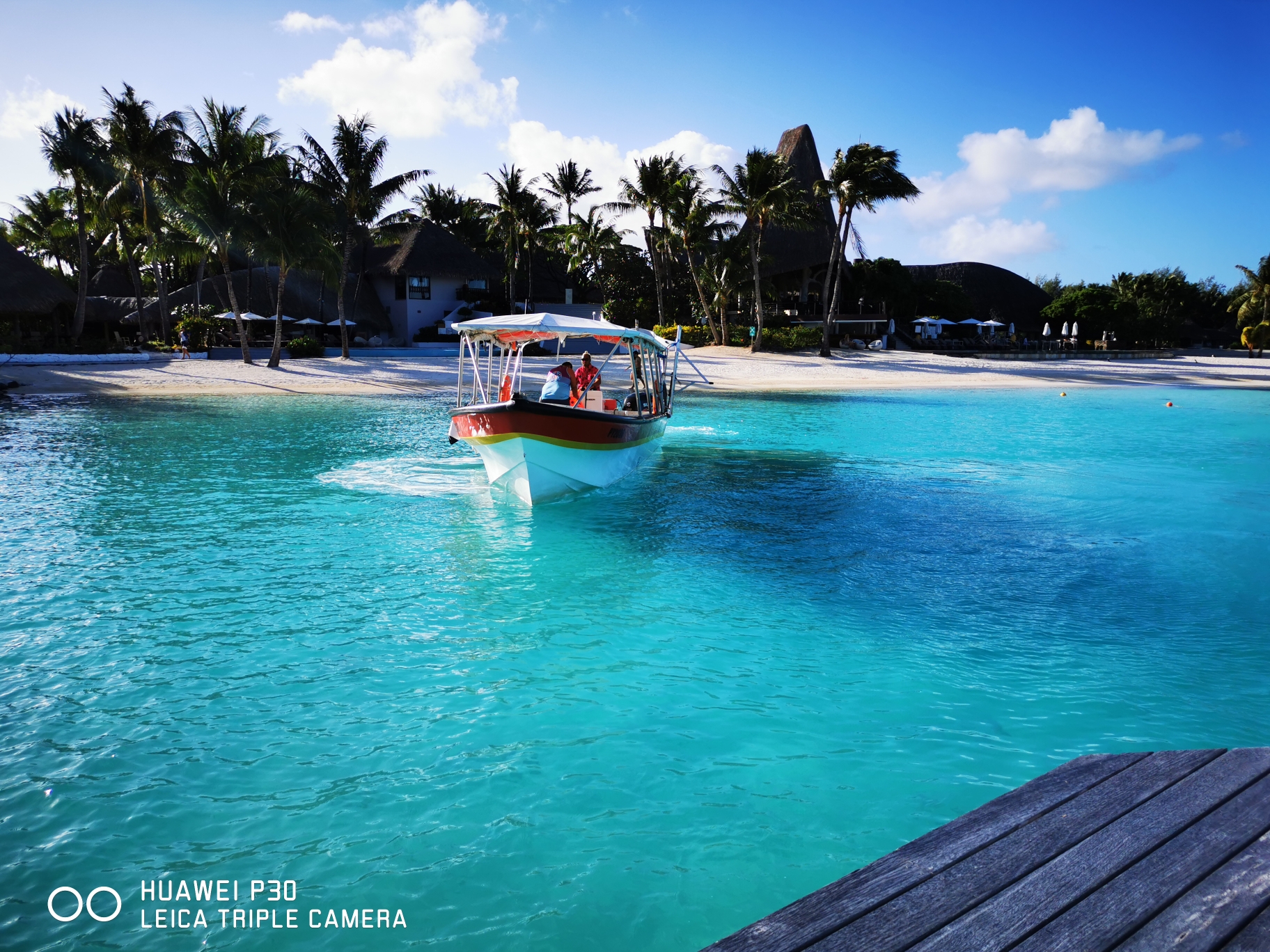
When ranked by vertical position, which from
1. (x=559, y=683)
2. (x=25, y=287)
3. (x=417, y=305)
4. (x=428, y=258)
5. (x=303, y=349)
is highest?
(x=428, y=258)

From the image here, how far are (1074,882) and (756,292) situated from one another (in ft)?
138

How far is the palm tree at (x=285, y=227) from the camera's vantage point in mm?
33250

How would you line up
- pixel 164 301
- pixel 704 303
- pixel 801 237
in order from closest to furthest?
pixel 164 301 → pixel 704 303 → pixel 801 237

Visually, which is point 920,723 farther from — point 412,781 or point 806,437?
point 806,437

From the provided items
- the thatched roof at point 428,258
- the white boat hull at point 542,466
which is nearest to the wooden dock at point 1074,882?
the white boat hull at point 542,466

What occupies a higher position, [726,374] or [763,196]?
[763,196]

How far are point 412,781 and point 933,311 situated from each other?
62.7 meters

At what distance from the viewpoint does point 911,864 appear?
3.24m

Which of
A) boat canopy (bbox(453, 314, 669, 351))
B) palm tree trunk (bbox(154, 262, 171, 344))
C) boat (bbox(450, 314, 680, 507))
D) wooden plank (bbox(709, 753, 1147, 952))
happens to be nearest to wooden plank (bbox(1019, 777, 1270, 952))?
wooden plank (bbox(709, 753, 1147, 952))

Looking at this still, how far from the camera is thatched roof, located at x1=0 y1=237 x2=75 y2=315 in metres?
35.1

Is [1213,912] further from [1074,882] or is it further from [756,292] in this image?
[756,292]

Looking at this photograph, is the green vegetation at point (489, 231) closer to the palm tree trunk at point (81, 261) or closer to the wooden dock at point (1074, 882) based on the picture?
the palm tree trunk at point (81, 261)

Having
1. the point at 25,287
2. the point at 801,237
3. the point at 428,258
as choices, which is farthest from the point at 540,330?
the point at 801,237

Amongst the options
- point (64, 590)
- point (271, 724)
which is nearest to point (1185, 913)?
point (271, 724)
